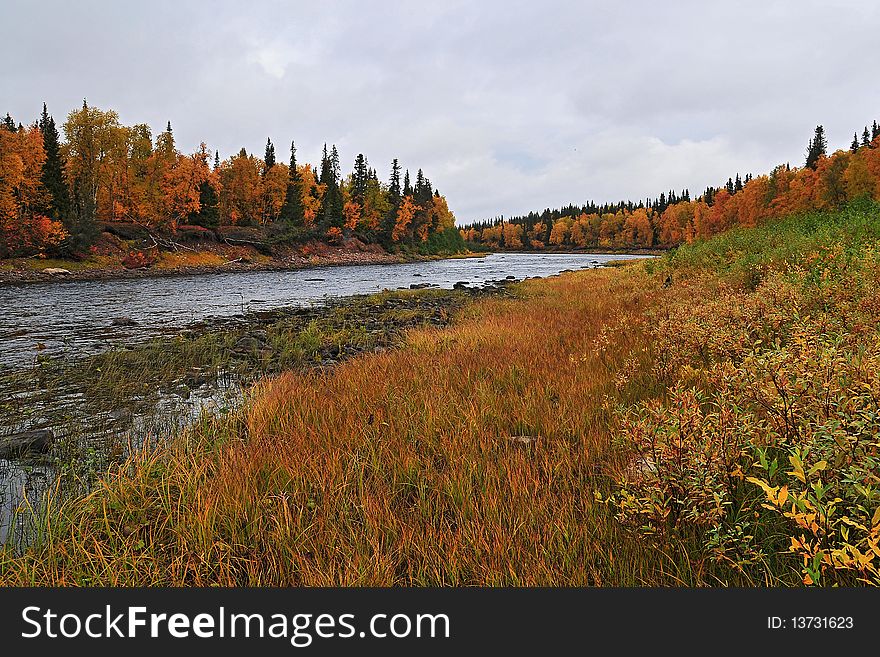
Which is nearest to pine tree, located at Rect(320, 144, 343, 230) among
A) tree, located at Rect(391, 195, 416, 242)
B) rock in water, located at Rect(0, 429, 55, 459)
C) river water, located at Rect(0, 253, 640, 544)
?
tree, located at Rect(391, 195, 416, 242)

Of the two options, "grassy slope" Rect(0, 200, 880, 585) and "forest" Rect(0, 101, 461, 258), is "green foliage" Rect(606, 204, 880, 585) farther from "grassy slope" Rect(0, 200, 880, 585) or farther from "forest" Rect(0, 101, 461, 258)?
"forest" Rect(0, 101, 461, 258)

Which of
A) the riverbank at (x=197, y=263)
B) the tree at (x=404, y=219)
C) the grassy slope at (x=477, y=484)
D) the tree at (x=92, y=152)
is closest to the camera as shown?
the grassy slope at (x=477, y=484)

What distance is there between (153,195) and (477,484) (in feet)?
209

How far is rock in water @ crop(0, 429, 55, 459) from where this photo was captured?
502cm

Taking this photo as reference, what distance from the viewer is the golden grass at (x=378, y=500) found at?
8.29 feet

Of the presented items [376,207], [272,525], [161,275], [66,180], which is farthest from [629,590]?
[376,207]

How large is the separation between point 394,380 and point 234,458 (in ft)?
9.13

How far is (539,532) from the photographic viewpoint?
2709 millimetres

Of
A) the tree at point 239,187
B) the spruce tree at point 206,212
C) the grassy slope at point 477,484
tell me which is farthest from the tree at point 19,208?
the grassy slope at point 477,484

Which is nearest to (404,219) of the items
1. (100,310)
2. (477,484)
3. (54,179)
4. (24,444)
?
(54,179)

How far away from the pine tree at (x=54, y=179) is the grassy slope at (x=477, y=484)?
51477mm

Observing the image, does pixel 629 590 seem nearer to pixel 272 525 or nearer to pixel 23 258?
pixel 272 525

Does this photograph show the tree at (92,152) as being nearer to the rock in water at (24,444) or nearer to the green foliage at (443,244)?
the green foliage at (443,244)

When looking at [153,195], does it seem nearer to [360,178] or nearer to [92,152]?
[92,152]
